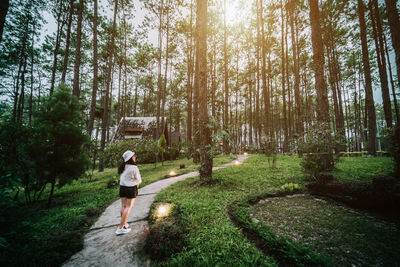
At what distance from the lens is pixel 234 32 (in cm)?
1747

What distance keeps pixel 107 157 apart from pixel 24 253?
12.9 m

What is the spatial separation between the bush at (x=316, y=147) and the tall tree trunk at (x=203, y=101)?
3528 millimetres

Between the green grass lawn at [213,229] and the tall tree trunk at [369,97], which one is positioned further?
the tall tree trunk at [369,97]

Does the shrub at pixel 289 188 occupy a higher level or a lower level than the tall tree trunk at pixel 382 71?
lower

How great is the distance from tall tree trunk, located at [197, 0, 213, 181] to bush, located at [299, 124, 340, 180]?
3528 millimetres

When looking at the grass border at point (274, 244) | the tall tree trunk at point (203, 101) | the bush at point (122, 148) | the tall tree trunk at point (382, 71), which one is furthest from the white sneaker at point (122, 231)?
the tall tree trunk at point (382, 71)

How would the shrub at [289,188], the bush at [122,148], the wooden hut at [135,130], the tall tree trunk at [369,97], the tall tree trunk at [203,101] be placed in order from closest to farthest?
1. the shrub at [289,188]
2. the tall tree trunk at [203,101]
3. the tall tree trunk at [369,97]
4. the bush at [122,148]
5. the wooden hut at [135,130]

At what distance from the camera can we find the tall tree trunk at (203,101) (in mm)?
5430

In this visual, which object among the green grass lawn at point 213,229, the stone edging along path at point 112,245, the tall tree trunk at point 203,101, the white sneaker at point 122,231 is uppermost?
the tall tree trunk at point 203,101

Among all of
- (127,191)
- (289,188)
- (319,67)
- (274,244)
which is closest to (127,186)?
(127,191)

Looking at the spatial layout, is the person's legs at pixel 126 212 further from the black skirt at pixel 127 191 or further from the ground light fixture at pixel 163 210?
the ground light fixture at pixel 163 210

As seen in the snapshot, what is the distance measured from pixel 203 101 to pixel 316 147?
4.53 metres

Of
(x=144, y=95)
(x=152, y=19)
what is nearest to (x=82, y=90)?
(x=144, y=95)

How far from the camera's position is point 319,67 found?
6516mm
